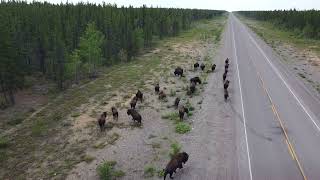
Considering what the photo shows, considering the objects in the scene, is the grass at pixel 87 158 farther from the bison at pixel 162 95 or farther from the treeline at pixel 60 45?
the treeline at pixel 60 45

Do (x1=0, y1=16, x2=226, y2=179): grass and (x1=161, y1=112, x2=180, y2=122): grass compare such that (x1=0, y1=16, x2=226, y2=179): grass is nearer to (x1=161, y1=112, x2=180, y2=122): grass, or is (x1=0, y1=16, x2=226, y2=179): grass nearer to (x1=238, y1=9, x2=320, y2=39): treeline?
(x1=161, y1=112, x2=180, y2=122): grass

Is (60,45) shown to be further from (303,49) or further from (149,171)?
(303,49)

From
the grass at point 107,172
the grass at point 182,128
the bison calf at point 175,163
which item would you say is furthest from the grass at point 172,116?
the grass at point 107,172

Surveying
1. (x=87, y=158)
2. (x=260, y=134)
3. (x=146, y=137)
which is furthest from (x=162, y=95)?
(x=87, y=158)

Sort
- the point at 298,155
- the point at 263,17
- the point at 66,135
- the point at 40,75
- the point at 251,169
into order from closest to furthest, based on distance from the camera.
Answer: the point at 251,169 → the point at 298,155 → the point at 66,135 → the point at 40,75 → the point at 263,17

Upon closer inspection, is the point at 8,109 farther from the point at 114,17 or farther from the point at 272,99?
the point at 114,17

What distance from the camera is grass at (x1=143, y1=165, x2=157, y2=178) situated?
23.2m

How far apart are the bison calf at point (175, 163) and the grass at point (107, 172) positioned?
2886 millimetres

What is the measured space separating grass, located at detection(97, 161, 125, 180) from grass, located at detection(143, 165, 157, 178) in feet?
4.65

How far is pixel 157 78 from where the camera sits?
49.6 m

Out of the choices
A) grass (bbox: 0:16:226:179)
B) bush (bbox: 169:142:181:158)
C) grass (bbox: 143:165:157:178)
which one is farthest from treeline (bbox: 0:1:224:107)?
grass (bbox: 143:165:157:178)

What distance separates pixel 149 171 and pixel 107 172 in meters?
2.67

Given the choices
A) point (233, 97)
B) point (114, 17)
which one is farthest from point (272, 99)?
point (114, 17)

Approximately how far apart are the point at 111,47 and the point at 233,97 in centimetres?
3681
